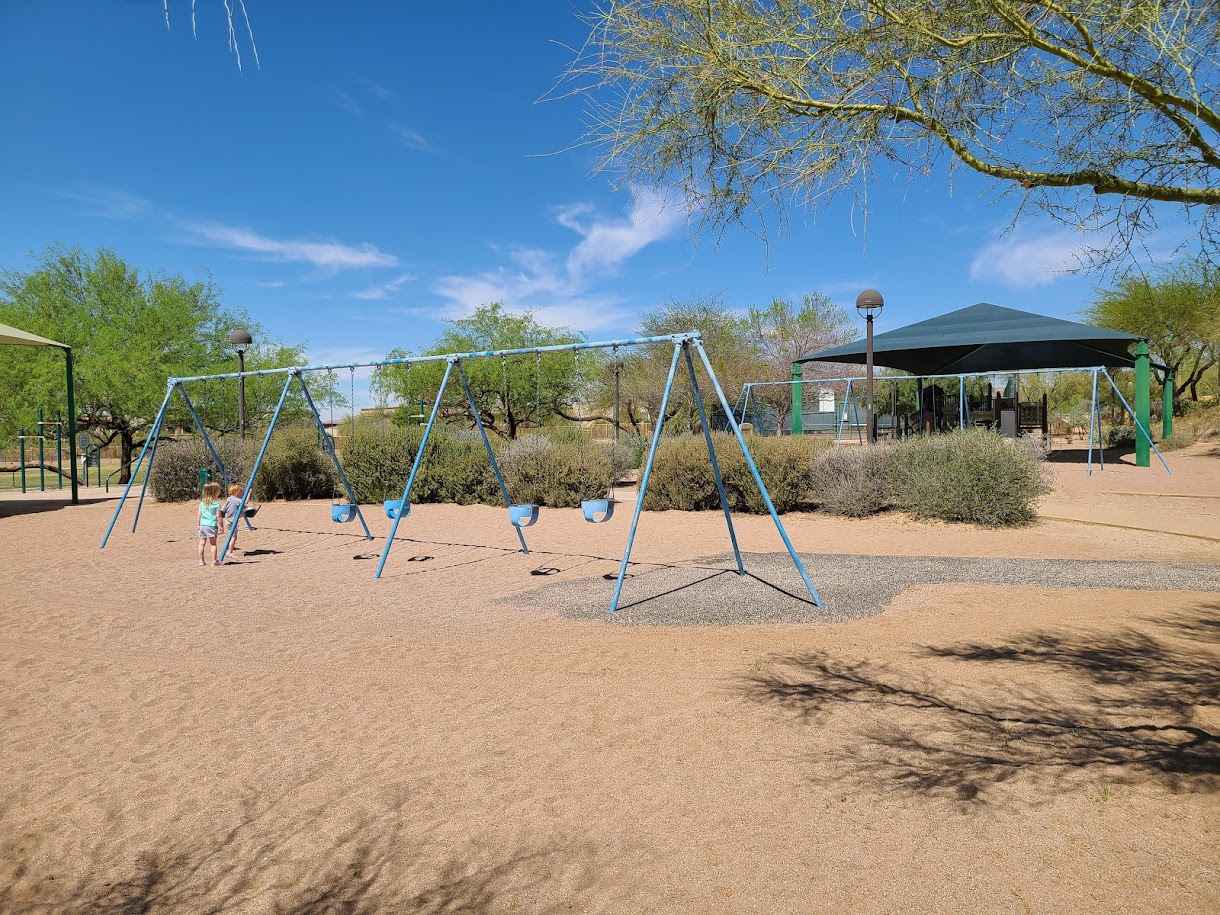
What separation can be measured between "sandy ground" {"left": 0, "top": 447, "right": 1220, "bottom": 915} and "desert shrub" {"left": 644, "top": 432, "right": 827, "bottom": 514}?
5638mm

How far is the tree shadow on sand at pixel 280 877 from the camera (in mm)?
2596

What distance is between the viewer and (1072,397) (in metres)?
45.7

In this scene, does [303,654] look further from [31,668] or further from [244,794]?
[244,794]

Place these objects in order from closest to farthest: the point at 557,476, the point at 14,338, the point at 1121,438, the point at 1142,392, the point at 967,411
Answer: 1. the point at 557,476
2. the point at 14,338
3. the point at 1142,392
4. the point at 967,411
5. the point at 1121,438

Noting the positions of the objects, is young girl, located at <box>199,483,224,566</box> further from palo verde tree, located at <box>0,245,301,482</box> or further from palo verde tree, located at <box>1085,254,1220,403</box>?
palo verde tree, located at <box>1085,254,1220,403</box>

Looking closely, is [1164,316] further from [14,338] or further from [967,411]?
[14,338]

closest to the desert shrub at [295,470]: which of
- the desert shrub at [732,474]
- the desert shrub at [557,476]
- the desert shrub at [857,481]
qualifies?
the desert shrub at [557,476]

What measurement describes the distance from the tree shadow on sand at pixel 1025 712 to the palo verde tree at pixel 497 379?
2543cm

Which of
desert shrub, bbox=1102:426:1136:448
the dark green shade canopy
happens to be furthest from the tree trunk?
desert shrub, bbox=1102:426:1136:448

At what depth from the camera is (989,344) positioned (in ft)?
61.5

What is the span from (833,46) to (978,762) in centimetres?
324

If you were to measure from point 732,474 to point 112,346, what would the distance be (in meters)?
19.8

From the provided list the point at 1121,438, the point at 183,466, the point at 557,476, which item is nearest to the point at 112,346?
the point at 183,466

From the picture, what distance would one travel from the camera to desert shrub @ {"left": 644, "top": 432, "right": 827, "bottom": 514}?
12656 mm
